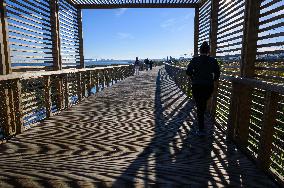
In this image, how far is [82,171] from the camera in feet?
11.0

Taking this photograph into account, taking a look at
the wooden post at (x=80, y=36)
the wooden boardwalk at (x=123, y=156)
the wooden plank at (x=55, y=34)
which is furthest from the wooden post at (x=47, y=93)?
the wooden post at (x=80, y=36)

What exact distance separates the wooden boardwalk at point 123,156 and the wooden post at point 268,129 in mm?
162

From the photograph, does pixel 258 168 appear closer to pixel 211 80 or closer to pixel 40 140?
pixel 211 80

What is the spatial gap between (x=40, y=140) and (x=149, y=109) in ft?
12.4

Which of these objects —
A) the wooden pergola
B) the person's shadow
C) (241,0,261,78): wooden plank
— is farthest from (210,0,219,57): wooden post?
(241,0,261,78): wooden plank

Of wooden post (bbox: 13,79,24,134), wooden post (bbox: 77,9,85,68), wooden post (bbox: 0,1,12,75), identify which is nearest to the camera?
wooden post (bbox: 13,79,24,134)

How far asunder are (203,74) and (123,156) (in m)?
2.22

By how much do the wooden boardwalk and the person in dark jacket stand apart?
63 centimetres

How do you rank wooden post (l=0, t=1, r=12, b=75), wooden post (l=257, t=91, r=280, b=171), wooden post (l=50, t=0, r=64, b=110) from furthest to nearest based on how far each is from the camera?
wooden post (l=50, t=0, r=64, b=110) < wooden post (l=0, t=1, r=12, b=75) < wooden post (l=257, t=91, r=280, b=171)

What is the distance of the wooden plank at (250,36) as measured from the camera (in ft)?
15.0

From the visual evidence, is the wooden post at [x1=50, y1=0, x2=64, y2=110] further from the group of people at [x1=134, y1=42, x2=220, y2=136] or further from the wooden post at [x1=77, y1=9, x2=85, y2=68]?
the group of people at [x1=134, y1=42, x2=220, y2=136]

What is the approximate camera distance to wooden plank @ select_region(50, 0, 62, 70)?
9570mm

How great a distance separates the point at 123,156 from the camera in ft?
13.4

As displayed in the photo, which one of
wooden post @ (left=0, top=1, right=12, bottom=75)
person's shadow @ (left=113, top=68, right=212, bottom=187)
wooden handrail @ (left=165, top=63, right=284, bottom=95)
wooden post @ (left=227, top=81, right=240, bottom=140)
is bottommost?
person's shadow @ (left=113, top=68, right=212, bottom=187)
